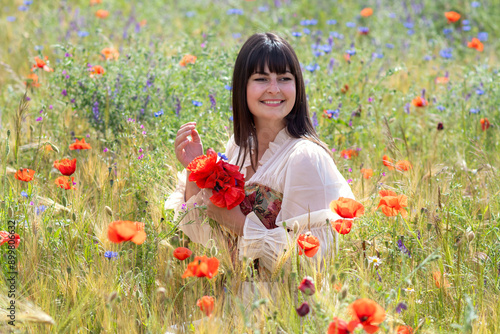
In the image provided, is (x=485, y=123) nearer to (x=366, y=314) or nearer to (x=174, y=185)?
(x=174, y=185)

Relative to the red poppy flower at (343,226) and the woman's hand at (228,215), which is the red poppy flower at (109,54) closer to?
the woman's hand at (228,215)

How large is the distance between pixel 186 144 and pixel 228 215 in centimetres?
45

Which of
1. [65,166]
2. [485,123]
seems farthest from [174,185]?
[485,123]

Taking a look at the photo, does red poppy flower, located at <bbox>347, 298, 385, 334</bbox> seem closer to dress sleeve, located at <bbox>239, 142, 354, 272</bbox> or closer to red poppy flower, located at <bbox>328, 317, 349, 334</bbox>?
red poppy flower, located at <bbox>328, 317, 349, 334</bbox>

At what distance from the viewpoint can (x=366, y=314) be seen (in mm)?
1483

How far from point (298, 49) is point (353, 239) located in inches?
102

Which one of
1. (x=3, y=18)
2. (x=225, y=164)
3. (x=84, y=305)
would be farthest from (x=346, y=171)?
(x=3, y=18)

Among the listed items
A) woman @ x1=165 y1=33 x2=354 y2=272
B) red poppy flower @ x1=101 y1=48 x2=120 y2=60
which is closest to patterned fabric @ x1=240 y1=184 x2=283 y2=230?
woman @ x1=165 y1=33 x2=354 y2=272

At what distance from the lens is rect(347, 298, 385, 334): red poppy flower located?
1477 mm

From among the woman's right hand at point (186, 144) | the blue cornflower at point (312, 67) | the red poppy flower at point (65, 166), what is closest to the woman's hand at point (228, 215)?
the woman's right hand at point (186, 144)

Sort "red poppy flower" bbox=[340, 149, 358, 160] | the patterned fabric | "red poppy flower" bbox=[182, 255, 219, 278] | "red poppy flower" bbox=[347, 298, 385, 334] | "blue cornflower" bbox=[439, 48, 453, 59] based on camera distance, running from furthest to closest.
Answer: "blue cornflower" bbox=[439, 48, 453, 59] < "red poppy flower" bbox=[340, 149, 358, 160] < the patterned fabric < "red poppy flower" bbox=[182, 255, 219, 278] < "red poppy flower" bbox=[347, 298, 385, 334]

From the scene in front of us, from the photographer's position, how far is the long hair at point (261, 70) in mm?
2457

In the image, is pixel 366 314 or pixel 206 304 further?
pixel 206 304

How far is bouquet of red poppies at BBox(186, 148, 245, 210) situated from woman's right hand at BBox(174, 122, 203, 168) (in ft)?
1.17
